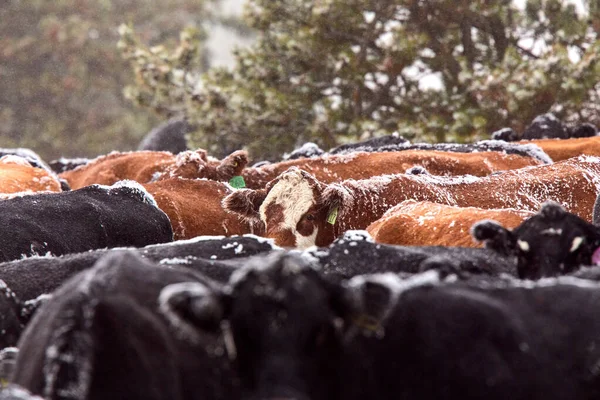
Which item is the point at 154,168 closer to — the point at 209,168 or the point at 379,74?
the point at 209,168

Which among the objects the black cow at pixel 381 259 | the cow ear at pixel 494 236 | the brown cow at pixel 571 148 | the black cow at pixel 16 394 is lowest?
the brown cow at pixel 571 148

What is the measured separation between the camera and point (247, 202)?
12.1 feet

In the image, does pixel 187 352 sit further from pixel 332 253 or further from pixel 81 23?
pixel 81 23

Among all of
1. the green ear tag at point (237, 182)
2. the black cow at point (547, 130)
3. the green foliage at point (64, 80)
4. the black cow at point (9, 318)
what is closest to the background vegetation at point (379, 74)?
the black cow at point (547, 130)

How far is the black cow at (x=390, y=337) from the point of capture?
1153 millimetres

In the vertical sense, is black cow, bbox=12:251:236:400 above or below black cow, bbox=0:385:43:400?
above

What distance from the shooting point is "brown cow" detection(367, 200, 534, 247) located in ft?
9.00

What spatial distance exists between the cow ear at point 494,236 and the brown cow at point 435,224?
0.70 m

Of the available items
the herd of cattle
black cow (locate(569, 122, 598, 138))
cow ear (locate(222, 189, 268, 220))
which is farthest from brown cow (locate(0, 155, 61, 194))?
black cow (locate(569, 122, 598, 138))

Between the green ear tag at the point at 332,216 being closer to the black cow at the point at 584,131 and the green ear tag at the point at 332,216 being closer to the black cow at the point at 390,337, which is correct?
the black cow at the point at 390,337

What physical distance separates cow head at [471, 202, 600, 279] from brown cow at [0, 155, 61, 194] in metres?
2.80

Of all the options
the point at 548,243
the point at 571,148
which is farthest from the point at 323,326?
the point at 571,148

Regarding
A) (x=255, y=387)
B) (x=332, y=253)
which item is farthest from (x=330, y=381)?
(x=332, y=253)

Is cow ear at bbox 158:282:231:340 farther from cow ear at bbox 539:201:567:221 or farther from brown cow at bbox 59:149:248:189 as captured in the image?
brown cow at bbox 59:149:248:189
